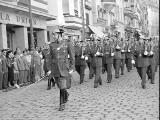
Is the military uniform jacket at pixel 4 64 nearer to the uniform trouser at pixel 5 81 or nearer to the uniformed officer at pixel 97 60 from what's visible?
the uniform trouser at pixel 5 81

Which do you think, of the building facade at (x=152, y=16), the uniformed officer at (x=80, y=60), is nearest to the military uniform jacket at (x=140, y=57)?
the uniformed officer at (x=80, y=60)

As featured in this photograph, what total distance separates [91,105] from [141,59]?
13.2ft

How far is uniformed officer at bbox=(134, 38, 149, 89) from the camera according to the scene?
40.8 feet

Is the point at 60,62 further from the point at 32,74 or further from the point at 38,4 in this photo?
the point at 38,4

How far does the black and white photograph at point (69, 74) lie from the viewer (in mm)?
8680

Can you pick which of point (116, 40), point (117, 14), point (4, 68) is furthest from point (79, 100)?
point (117, 14)

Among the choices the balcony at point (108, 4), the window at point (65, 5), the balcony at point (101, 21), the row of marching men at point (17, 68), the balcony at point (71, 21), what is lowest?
the row of marching men at point (17, 68)

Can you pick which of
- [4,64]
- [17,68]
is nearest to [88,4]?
[17,68]

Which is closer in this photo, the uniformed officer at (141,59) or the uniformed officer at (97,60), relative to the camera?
the uniformed officer at (141,59)

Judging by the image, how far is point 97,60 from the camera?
13.5 metres

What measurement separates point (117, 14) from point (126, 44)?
39063 mm

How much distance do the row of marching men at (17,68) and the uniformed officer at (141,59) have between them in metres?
5.04

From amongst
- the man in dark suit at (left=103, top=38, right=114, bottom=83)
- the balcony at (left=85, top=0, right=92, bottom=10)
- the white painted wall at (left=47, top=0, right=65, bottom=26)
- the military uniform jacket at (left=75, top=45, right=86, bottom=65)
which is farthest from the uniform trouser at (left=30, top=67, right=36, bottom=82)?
the balcony at (left=85, top=0, right=92, bottom=10)

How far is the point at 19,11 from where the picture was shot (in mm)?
23266
